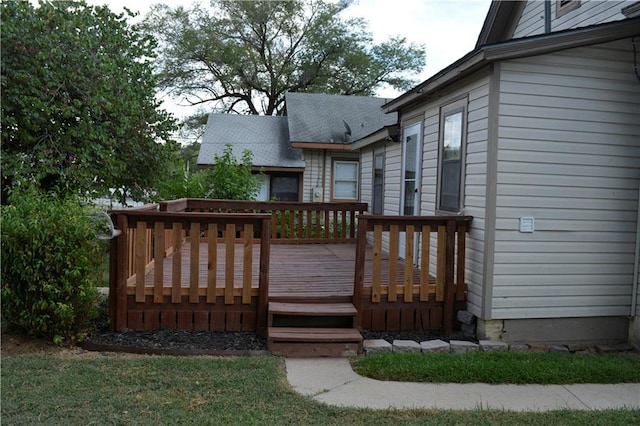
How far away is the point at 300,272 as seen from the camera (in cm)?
616

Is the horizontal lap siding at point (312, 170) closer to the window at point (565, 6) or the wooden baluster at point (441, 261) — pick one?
the window at point (565, 6)

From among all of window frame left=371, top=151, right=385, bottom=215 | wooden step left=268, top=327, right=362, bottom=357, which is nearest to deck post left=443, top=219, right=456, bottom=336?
wooden step left=268, top=327, right=362, bottom=357

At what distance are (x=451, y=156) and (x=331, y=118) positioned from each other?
9.52 metres

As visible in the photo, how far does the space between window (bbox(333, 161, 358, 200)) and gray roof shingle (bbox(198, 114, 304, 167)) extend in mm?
1048

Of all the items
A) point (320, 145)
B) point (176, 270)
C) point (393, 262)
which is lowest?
point (176, 270)

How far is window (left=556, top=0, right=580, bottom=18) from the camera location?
21.8 ft

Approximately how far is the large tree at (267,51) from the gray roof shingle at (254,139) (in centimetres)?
786

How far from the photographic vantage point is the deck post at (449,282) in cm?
487

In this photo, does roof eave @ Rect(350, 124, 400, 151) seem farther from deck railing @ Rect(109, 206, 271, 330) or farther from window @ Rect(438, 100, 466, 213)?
deck railing @ Rect(109, 206, 271, 330)

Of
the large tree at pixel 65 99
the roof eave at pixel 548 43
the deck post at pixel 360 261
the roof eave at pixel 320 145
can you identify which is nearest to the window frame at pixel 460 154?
the roof eave at pixel 548 43

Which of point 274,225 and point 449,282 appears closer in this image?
point 449,282

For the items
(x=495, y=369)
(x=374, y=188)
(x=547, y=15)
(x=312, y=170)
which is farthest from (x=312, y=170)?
(x=495, y=369)

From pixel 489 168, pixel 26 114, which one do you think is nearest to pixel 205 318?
pixel 489 168

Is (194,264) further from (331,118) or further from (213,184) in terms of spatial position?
(331,118)
